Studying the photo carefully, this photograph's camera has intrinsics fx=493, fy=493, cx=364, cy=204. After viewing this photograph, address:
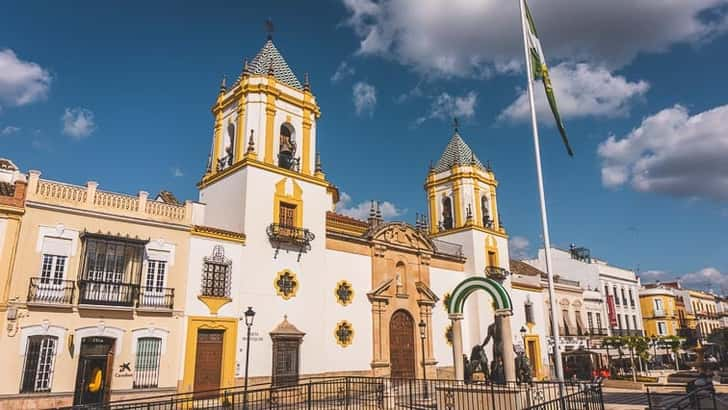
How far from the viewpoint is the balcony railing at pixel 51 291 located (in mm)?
16134

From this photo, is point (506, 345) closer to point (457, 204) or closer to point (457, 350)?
point (457, 350)

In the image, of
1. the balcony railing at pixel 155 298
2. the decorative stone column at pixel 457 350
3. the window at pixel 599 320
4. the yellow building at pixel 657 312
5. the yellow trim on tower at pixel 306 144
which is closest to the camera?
the balcony railing at pixel 155 298

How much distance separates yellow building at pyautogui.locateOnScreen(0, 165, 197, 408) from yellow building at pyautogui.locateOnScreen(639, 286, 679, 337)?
172 feet

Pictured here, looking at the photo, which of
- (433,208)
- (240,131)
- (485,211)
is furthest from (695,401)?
(433,208)

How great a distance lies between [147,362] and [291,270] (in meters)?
7.20

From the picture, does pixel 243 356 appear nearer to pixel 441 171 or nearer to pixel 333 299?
pixel 333 299

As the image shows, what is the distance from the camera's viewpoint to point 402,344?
28.0 meters

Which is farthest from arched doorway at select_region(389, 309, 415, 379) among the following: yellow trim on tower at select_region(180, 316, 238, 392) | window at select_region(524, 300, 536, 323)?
window at select_region(524, 300, 536, 323)

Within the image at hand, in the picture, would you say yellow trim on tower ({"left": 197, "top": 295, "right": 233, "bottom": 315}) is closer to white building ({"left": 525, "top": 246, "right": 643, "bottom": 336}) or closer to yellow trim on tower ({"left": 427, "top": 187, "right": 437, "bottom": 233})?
yellow trim on tower ({"left": 427, "top": 187, "right": 437, "bottom": 233})

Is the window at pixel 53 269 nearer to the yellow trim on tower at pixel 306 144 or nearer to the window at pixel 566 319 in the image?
the yellow trim on tower at pixel 306 144

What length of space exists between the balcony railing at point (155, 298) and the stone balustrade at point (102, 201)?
271 centimetres

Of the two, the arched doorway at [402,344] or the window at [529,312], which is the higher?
the window at [529,312]

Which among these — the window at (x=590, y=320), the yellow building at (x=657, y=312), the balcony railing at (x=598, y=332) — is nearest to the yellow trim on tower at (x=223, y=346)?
the balcony railing at (x=598, y=332)

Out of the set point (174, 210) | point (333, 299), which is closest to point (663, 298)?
point (333, 299)
